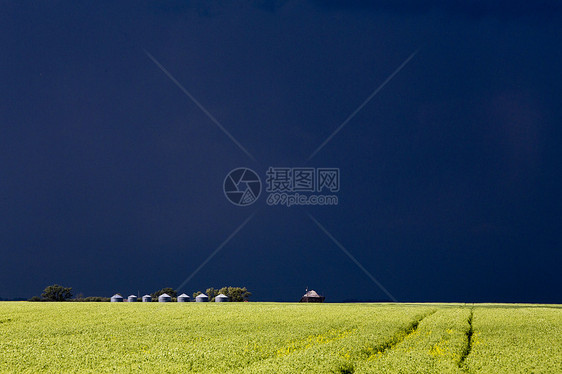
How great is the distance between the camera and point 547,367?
23766mm

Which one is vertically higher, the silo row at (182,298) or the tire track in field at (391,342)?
the silo row at (182,298)

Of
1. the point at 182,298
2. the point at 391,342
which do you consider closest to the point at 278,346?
the point at 391,342

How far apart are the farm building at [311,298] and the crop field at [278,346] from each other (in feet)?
334

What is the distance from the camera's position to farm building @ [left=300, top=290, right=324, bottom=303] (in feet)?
484

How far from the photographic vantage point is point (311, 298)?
148875mm

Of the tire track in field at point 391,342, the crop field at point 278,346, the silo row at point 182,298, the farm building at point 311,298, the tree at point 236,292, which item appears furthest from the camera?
the tree at point 236,292

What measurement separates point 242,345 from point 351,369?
31.7ft

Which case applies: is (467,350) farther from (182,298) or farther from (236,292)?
(236,292)

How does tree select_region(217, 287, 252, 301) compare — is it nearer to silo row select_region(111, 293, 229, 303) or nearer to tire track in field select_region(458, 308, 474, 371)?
silo row select_region(111, 293, 229, 303)

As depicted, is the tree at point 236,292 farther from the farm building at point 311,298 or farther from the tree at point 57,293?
the tree at point 57,293

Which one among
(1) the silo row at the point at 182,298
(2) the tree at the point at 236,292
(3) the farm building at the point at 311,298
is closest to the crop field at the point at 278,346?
(1) the silo row at the point at 182,298

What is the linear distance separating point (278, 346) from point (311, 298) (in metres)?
121

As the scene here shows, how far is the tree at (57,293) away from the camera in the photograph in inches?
5906

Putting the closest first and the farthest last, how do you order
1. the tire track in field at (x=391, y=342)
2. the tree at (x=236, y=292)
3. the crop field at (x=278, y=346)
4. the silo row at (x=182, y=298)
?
the crop field at (x=278, y=346), the tire track in field at (x=391, y=342), the silo row at (x=182, y=298), the tree at (x=236, y=292)
